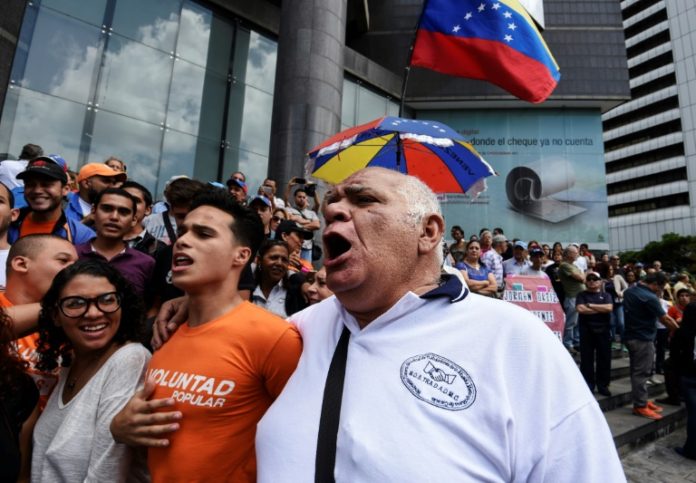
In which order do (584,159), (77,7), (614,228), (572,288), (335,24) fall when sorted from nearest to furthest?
(572,288) < (77,7) < (335,24) < (584,159) < (614,228)

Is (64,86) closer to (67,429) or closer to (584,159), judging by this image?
(67,429)

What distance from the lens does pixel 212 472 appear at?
1469 millimetres

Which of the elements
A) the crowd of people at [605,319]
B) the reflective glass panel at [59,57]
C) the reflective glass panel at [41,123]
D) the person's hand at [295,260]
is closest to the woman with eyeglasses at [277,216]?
the person's hand at [295,260]

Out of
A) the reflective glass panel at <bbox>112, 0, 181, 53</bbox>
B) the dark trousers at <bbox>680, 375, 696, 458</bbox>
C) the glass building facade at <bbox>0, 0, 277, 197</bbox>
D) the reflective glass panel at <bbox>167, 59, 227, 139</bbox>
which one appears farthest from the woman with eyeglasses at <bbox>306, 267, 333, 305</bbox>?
the reflective glass panel at <bbox>112, 0, 181, 53</bbox>

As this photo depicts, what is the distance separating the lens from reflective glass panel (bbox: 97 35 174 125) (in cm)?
1074

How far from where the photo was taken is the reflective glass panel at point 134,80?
1074cm

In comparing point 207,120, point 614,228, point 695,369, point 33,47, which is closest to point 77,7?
point 33,47

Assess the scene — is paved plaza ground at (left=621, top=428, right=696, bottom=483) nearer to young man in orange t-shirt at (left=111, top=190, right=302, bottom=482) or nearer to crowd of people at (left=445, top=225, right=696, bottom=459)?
crowd of people at (left=445, top=225, right=696, bottom=459)

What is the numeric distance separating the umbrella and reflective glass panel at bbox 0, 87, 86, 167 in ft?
23.6

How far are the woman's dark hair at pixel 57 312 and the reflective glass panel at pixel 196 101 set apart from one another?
11.0 m

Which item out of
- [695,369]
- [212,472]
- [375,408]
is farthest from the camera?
[695,369]

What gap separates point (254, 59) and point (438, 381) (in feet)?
48.1

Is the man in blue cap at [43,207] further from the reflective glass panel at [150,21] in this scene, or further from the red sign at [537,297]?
the reflective glass panel at [150,21]

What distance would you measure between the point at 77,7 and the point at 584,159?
2252cm
